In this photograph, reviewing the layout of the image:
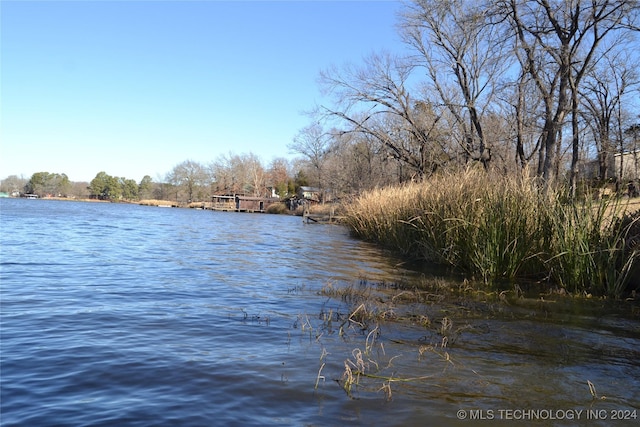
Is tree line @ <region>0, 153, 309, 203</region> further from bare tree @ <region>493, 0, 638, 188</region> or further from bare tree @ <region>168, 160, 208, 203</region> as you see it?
bare tree @ <region>493, 0, 638, 188</region>

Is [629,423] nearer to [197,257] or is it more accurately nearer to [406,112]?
[197,257]

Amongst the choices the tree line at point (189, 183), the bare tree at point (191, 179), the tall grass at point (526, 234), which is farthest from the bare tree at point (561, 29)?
the bare tree at point (191, 179)

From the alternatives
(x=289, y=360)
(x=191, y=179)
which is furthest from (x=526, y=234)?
(x=191, y=179)

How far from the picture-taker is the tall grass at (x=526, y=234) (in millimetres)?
7465

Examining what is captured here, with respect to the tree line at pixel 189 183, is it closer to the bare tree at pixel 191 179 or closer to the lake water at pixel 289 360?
the bare tree at pixel 191 179

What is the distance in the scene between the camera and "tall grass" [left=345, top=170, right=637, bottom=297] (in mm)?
7465

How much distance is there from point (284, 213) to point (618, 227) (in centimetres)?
6877

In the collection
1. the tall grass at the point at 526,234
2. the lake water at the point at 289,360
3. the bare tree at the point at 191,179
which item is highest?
the bare tree at the point at 191,179

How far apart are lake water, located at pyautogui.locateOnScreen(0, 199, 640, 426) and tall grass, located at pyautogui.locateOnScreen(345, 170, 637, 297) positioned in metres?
1.02

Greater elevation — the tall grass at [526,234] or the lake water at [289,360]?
the tall grass at [526,234]

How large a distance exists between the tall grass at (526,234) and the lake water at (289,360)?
102cm

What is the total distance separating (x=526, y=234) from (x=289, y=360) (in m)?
6.18

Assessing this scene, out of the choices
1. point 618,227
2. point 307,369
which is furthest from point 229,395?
point 618,227

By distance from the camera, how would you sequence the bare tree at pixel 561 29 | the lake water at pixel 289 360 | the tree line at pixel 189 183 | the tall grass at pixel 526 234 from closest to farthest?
the lake water at pixel 289 360
the tall grass at pixel 526 234
the bare tree at pixel 561 29
the tree line at pixel 189 183
